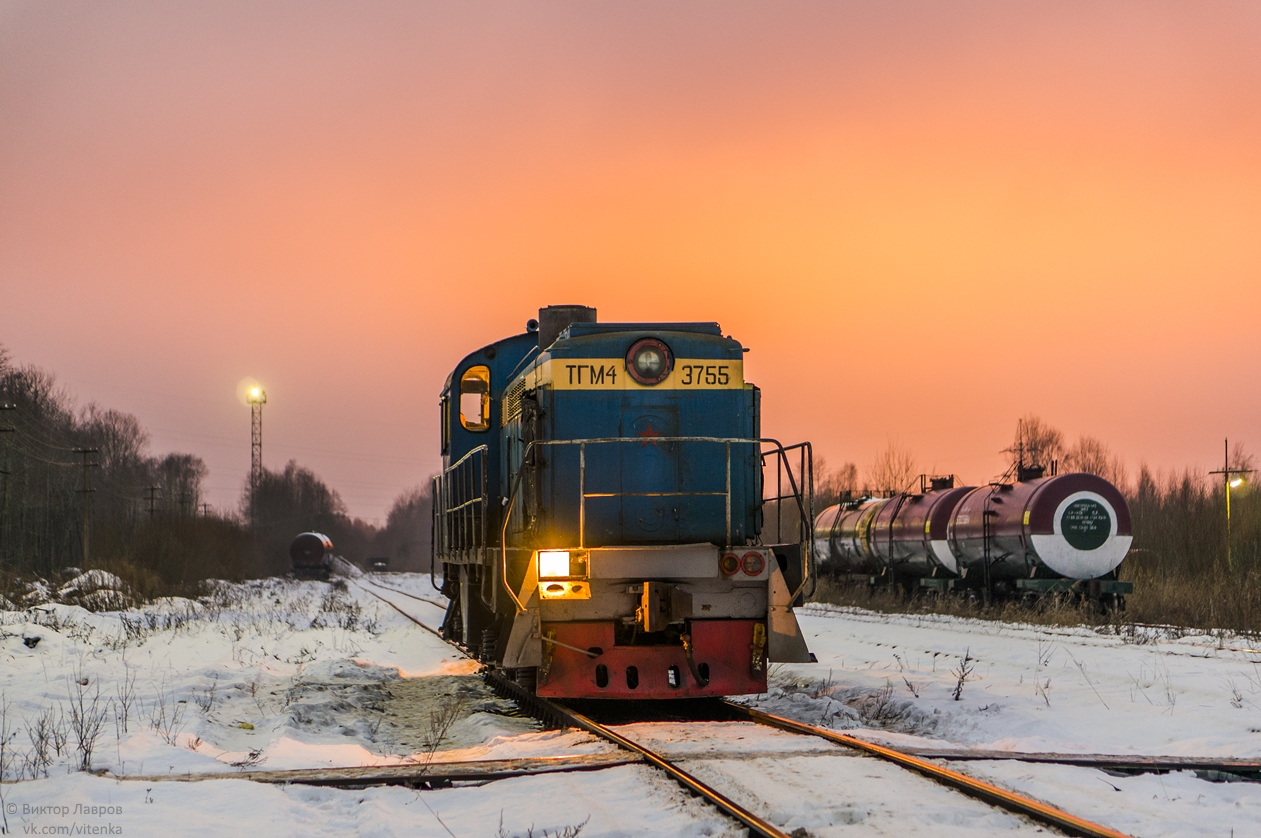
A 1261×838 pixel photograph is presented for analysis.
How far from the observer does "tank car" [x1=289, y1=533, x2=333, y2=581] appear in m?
60.3

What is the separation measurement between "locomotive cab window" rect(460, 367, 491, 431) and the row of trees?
19192mm

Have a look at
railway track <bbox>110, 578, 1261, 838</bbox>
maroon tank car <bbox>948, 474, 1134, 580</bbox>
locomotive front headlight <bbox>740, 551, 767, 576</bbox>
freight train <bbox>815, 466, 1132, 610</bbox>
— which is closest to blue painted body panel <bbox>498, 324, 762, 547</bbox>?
locomotive front headlight <bbox>740, 551, 767, 576</bbox>

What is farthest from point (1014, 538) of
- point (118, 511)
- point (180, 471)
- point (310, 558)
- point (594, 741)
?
point (180, 471)

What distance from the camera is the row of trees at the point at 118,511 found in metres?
36.8

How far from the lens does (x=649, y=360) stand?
9828 mm

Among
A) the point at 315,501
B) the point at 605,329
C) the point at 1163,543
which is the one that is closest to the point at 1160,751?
the point at 605,329

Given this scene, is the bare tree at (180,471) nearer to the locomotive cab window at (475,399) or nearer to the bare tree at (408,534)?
the bare tree at (408,534)

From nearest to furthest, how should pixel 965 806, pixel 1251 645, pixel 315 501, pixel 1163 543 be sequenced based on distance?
1. pixel 965 806
2. pixel 1251 645
3. pixel 1163 543
4. pixel 315 501

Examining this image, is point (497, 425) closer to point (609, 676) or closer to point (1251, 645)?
point (609, 676)

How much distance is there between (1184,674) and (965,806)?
6.34m

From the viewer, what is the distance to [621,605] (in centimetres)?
892

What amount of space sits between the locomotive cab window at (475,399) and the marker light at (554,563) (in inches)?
158

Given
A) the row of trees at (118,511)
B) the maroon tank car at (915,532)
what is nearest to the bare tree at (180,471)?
the row of trees at (118,511)

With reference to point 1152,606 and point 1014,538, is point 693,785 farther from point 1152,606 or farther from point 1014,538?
point 1152,606
